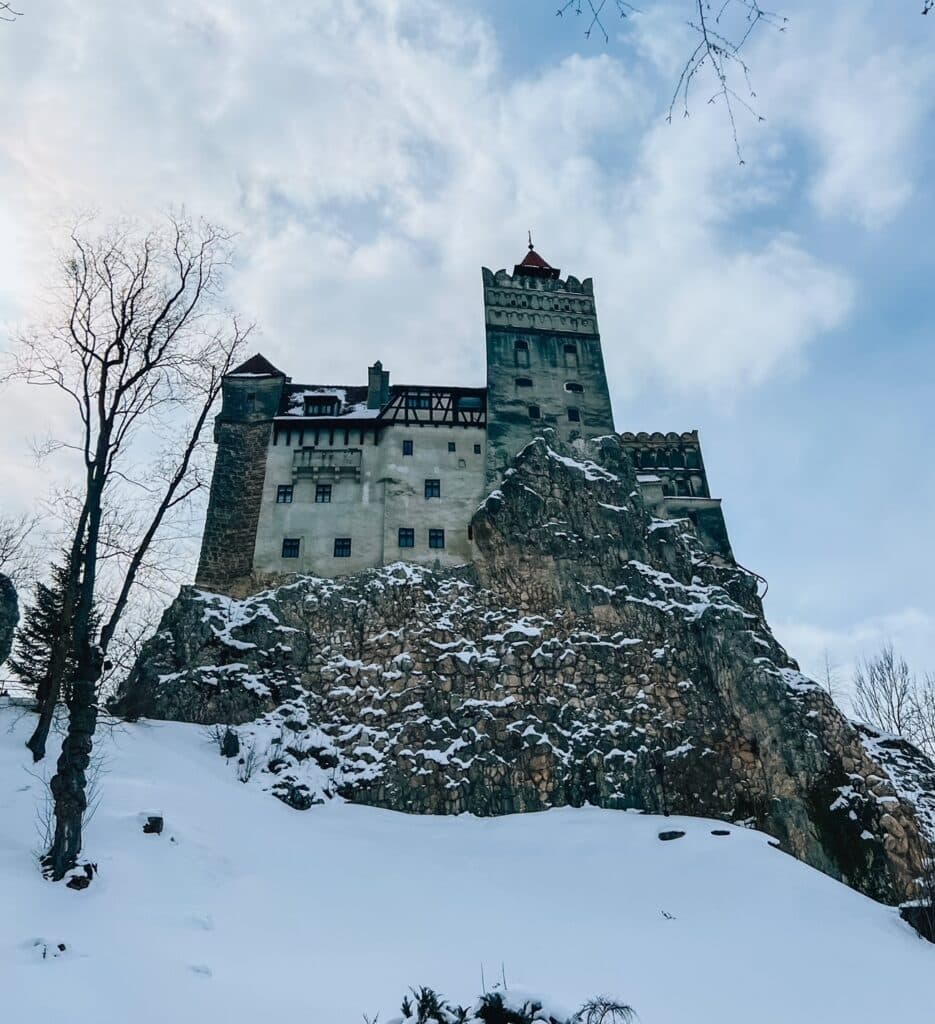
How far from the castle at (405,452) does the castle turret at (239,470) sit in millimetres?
57

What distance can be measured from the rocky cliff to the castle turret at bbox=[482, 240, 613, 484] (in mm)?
4916

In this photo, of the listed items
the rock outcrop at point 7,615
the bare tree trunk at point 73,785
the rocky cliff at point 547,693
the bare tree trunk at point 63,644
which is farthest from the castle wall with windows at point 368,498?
the bare tree trunk at point 73,785

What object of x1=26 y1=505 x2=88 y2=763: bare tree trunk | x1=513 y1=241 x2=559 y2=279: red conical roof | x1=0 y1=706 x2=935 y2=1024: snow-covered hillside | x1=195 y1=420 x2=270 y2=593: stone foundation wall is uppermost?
x1=513 y1=241 x2=559 y2=279: red conical roof

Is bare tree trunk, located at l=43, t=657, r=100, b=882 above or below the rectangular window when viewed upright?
below

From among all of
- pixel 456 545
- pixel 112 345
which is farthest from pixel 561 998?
pixel 456 545

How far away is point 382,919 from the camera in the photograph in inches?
530

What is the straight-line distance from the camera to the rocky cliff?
2478 centimetres

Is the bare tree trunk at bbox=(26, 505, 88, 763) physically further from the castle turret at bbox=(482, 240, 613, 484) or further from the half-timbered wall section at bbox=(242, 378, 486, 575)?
the castle turret at bbox=(482, 240, 613, 484)

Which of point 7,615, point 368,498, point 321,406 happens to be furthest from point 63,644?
point 321,406

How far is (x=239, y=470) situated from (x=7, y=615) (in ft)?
54.3

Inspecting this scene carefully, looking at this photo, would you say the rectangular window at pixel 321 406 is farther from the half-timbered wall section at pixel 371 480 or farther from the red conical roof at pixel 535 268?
the red conical roof at pixel 535 268

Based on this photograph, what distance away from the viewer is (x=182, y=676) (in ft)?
87.8

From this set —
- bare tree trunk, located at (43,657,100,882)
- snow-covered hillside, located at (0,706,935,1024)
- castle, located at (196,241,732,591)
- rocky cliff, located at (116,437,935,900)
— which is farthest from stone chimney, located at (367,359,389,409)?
bare tree trunk, located at (43,657,100,882)

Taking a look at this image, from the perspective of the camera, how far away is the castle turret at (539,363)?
35.9 m
